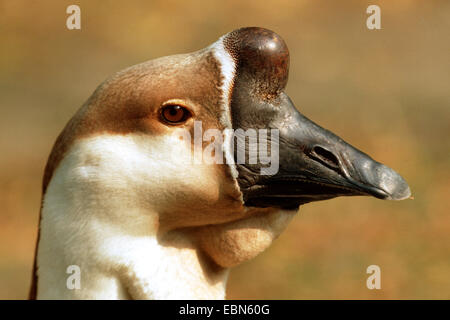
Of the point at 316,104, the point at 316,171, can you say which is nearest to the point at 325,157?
the point at 316,171

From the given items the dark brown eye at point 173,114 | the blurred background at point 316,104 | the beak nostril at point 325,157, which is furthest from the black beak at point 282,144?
the blurred background at point 316,104

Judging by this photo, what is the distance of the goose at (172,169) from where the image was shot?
7.34ft

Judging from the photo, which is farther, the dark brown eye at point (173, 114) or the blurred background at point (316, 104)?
the blurred background at point (316, 104)

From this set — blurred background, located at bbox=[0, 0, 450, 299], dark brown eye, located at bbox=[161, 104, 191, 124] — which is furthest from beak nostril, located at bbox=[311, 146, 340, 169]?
blurred background, located at bbox=[0, 0, 450, 299]

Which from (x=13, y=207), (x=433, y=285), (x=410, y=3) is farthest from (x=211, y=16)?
(x=433, y=285)

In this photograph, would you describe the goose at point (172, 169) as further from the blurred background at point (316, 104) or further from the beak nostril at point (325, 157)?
the blurred background at point (316, 104)

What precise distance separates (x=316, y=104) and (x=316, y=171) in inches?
287

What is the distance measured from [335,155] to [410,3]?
9857mm

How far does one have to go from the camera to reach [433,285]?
636cm

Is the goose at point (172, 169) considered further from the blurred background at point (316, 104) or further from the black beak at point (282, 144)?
the blurred background at point (316, 104)

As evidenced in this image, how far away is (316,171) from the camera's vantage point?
2227 mm

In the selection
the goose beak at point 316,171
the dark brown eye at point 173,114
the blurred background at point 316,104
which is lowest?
the goose beak at point 316,171

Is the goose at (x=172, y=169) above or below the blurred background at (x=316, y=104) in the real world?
below
